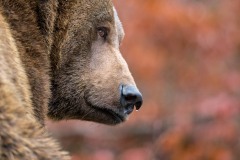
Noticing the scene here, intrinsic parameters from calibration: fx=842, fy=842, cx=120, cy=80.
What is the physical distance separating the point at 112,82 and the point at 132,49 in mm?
6335

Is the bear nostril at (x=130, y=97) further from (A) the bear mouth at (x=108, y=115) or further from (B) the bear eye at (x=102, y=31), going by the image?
(B) the bear eye at (x=102, y=31)

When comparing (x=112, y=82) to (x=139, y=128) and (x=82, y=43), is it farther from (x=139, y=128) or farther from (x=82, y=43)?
(x=139, y=128)

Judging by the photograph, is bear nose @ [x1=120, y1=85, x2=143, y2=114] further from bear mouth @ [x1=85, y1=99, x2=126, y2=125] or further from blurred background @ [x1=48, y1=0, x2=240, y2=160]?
blurred background @ [x1=48, y1=0, x2=240, y2=160]

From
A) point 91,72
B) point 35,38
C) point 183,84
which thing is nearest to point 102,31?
point 91,72

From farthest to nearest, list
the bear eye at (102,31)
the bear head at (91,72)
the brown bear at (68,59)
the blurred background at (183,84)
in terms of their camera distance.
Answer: the blurred background at (183,84) → the bear eye at (102,31) → the bear head at (91,72) → the brown bear at (68,59)

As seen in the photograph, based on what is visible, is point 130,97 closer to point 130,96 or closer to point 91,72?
point 130,96

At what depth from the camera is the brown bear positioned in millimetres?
4410

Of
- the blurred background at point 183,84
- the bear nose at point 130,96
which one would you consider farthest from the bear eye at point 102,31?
the blurred background at point 183,84

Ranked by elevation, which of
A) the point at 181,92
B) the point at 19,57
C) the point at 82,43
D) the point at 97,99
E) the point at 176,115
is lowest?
the point at 181,92

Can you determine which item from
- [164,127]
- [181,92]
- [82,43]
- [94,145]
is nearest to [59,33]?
[82,43]

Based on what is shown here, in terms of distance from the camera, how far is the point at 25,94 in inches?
159

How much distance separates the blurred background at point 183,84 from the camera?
10.7 metres

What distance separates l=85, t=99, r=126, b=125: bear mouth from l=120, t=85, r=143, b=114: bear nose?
0.29ft

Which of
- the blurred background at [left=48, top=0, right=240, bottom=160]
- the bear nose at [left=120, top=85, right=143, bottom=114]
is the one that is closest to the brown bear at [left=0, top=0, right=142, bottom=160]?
the bear nose at [left=120, top=85, right=143, bottom=114]
